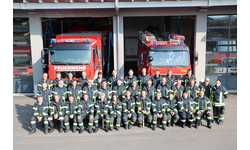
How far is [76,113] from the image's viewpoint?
725cm

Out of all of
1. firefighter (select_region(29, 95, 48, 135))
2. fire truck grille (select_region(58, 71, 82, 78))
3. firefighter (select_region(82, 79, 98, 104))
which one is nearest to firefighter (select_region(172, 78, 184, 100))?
firefighter (select_region(82, 79, 98, 104))

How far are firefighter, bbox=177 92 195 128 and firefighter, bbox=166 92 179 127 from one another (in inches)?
5.1

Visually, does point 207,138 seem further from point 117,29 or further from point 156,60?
point 117,29

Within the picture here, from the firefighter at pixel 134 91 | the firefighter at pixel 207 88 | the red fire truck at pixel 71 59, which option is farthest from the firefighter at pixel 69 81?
the firefighter at pixel 207 88

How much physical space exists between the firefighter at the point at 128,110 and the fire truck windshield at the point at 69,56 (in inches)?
89.4

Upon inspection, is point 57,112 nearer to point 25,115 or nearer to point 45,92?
point 45,92

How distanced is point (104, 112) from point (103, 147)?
1211mm

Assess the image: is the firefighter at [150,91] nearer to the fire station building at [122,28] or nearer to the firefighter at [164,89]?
the firefighter at [164,89]

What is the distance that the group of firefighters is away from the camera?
23.6 feet

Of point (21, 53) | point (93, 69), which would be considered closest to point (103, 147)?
point (93, 69)

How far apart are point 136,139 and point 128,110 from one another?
3.39 ft

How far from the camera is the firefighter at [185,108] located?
735 cm

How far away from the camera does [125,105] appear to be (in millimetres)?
7395

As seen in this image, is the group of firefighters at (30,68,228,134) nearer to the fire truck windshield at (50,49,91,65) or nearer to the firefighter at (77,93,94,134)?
the firefighter at (77,93,94,134)
